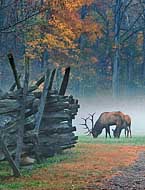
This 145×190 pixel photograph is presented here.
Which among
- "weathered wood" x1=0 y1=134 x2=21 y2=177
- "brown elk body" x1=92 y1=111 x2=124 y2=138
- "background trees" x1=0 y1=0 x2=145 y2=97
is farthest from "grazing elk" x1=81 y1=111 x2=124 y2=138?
"weathered wood" x1=0 y1=134 x2=21 y2=177

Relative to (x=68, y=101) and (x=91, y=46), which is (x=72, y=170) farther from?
(x=91, y=46)

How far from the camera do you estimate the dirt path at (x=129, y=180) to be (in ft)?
40.8

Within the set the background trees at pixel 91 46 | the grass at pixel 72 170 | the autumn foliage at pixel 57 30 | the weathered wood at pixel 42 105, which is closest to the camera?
the grass at pixel 72 170

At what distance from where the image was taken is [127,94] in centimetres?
6194

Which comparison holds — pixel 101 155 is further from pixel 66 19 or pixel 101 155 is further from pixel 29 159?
pixel 66 19

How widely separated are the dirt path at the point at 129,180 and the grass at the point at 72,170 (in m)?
0.28

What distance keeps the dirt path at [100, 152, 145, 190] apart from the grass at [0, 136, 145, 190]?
0.28 m

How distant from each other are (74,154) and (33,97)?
4071 millimetres

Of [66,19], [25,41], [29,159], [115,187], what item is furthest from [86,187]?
[66,19]

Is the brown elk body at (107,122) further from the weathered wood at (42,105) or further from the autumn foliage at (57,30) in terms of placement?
the weathered wood at (42,105)

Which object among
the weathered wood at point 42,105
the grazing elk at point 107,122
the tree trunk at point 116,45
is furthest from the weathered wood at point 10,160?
the tree trunk at point 116,45

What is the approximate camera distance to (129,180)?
530 inches

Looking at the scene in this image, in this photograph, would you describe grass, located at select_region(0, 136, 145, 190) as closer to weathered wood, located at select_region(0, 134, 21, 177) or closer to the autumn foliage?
weathered wood, located at select_region(0, 134, 21, 177)

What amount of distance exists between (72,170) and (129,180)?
6.85 feet
